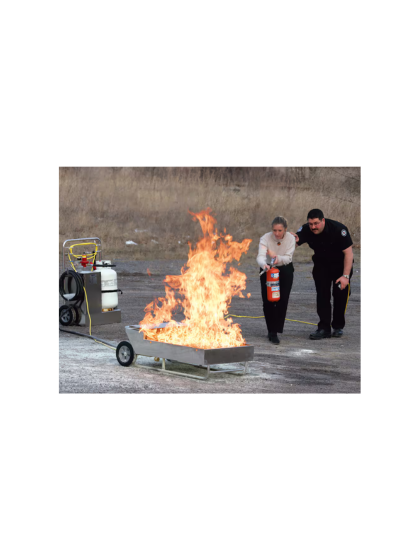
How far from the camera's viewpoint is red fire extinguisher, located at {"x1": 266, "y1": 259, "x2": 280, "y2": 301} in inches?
360

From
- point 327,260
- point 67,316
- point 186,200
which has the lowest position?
point 67,316

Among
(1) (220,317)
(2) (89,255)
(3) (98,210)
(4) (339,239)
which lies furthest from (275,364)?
(3) (98,210)

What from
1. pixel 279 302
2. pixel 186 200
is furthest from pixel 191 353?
pixel 186 200

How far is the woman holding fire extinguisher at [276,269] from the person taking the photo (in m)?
9.16

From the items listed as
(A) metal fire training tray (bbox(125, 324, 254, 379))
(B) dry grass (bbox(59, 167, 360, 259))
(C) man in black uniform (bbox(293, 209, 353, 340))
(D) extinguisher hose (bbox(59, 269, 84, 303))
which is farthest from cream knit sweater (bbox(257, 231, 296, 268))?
(B) dry grass (bbox(59, 167, 360, 259))

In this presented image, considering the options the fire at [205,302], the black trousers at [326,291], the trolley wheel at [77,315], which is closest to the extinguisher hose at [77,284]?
the trolley wheel at [77,315]

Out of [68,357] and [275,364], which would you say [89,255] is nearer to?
[68,357]

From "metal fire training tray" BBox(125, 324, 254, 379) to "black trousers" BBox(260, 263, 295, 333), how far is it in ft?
5.69

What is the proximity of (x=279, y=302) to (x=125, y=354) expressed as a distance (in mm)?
2472

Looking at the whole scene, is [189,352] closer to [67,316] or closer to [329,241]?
[329,241]

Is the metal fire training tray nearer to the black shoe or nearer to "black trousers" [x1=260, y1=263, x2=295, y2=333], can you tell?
"black trousers" [x1=260, y1=263, x2=295, y2=333]

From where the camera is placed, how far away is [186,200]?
22906 mm

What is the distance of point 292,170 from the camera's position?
936 inches

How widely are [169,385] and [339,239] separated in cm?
363
